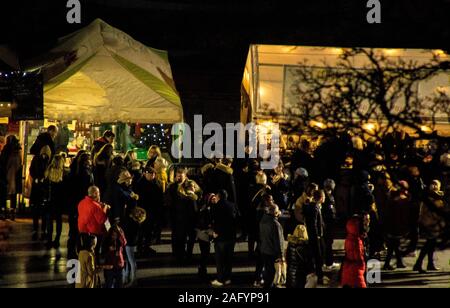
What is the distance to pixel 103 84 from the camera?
17.1 metres

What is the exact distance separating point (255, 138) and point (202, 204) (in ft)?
16.5

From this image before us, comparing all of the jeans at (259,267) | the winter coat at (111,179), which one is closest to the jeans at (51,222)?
the winter coat at (111,179)

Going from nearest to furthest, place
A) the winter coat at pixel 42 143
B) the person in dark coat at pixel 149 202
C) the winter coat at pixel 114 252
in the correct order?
the winter coat at pixel 114 252 < the person in dark coat at pixel 149 202 < the winter coat at pixel 42 143

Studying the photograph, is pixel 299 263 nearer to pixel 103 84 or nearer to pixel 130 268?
pixel 130 268

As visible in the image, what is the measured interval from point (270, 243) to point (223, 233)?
42.5 inches

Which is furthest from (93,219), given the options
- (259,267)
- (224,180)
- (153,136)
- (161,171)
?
(153,136)

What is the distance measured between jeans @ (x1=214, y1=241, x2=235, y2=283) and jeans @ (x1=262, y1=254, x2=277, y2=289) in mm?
878

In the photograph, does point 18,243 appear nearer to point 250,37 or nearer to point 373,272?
point 373,272

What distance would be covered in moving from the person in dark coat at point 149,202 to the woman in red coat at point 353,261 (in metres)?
5.16

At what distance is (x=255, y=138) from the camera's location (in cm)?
2136

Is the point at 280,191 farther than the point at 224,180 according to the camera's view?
Yes

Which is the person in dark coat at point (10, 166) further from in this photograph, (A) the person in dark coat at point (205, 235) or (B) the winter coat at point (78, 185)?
(A) the person in dark coat at point (205, 235)

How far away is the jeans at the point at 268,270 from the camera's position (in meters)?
14.0

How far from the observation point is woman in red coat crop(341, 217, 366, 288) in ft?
41.7
